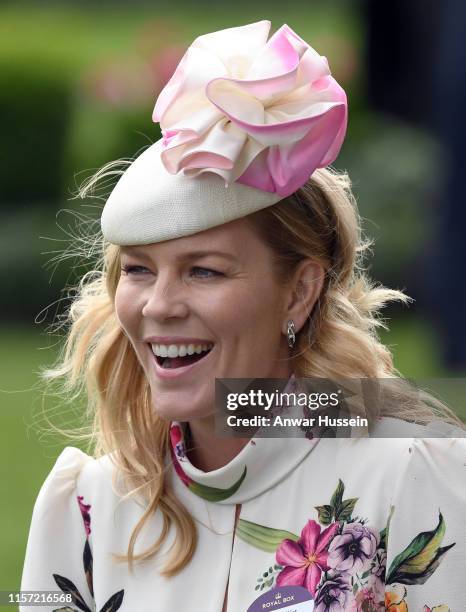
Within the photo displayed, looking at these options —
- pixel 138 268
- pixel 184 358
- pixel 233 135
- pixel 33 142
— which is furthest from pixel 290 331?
pixel 33 142

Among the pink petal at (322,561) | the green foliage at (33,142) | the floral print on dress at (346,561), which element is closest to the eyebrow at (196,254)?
the floral print on dress at (346,561)

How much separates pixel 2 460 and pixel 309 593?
5.84 metres

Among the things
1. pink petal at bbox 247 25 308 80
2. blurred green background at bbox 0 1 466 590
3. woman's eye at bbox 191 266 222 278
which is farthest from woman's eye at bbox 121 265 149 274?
blurred green background at bbox 0 1 466 590

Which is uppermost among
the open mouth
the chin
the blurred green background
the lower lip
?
the blurred green background

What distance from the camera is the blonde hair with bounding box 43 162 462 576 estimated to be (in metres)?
3.25

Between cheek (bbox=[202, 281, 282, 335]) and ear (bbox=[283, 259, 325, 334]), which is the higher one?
ear (bbox=[283, 259, 325, 334])

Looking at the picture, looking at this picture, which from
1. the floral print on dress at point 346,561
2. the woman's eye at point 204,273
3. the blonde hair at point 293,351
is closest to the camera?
the floral print on dress at point 346,561

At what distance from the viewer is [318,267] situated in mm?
3295

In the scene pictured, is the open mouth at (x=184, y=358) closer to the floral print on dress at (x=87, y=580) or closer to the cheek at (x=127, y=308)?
the cheek at (x=127, y=308)

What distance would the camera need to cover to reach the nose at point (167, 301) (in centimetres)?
311

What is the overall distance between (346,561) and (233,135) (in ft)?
3.08

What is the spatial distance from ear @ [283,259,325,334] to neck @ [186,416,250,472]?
0.28 m

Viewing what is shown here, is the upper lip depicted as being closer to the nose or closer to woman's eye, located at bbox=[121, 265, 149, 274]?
the nose

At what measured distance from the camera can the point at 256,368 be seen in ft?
10.5
